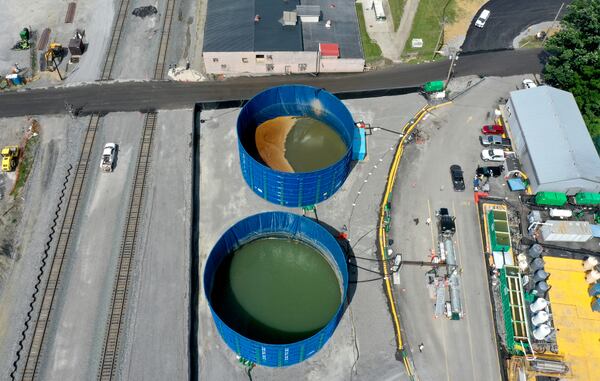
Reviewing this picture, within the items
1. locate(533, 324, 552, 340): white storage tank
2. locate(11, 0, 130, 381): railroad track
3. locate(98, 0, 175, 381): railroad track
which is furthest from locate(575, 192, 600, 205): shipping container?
locate(11, 0, 130, 381): railroad track

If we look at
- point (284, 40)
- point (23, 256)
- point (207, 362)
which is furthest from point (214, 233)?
point (284, 40)

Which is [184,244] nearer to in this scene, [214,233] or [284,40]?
[214,233]

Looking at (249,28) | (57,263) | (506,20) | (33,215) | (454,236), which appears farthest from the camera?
(506,20)

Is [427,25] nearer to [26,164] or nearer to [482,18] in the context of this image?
[482,18]

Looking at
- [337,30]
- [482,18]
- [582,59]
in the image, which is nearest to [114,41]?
[337,30]

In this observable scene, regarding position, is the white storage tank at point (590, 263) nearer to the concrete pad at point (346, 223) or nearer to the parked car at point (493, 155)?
the parked car at point (493, 155)

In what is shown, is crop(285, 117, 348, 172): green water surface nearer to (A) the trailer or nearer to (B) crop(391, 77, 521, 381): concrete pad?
(B) crop(391, 77, 521, 381): concrete pad

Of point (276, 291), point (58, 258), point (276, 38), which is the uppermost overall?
point (276, 38)
